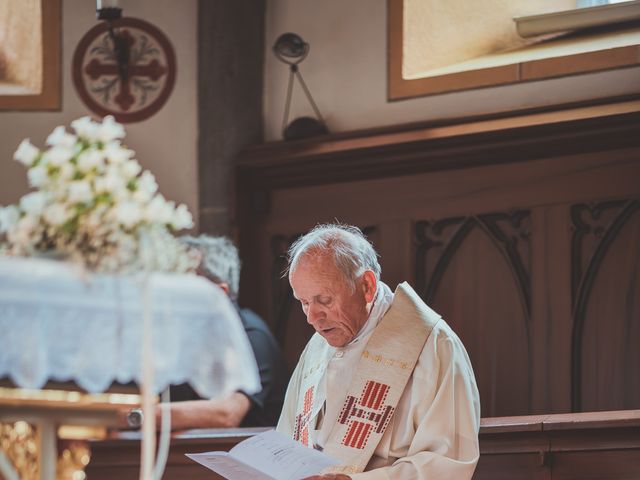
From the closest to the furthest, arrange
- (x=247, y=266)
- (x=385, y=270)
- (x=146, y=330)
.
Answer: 1. (x=146, y=330)
2. (x=385, y=270)
3. (x=247, y=266)

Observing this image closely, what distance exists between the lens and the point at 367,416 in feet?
17.1

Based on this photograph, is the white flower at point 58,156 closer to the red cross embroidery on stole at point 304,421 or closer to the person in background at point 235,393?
the red cross embroidery on stole at point 304,421

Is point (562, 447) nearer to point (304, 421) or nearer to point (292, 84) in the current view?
point (304, 421)

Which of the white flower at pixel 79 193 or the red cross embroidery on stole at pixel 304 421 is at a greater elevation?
the white flower at pixel 79 193

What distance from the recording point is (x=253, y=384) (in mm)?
3232

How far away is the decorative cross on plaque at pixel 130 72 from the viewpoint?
825 centimetres

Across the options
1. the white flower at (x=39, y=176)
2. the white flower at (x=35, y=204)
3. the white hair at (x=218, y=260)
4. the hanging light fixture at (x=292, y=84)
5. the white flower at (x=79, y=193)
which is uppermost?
the hanging light fixture at (x=292, y=84)

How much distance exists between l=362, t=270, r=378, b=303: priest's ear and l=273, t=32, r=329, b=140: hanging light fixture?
8.52 ft

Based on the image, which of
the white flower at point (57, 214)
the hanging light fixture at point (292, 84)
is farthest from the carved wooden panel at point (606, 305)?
the white flower at point (57, 214)

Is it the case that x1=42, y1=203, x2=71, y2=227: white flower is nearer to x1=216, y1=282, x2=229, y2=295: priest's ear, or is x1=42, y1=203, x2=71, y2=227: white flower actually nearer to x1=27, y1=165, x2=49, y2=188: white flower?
x1=27, y1=165, x2=49, y2=188: white flower

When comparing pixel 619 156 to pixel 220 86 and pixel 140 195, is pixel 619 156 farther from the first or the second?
pixel 140 195

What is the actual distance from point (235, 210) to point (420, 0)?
1745mm

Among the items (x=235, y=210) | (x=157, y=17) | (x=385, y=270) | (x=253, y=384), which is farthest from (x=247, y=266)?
(x=253, y=384)

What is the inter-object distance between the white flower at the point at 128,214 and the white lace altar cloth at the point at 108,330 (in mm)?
136
